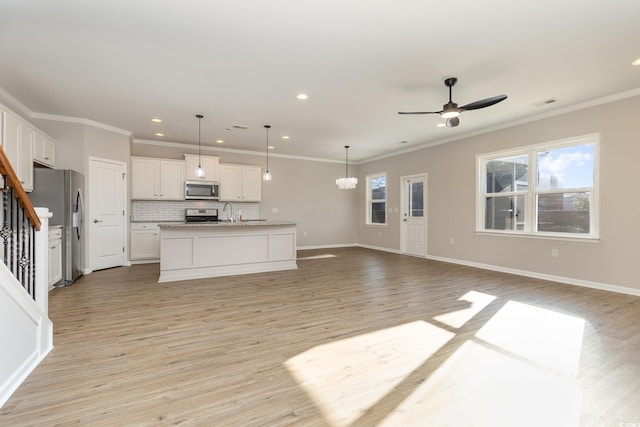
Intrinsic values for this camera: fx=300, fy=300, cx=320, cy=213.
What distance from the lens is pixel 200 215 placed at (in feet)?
23.5

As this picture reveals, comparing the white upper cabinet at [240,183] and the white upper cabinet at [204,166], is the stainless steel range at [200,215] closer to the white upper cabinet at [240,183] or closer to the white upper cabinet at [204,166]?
the white upper cabinet at [240,183]

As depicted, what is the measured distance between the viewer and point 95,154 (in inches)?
214

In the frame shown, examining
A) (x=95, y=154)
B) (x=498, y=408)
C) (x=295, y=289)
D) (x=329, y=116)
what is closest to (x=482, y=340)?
(x=498, y=408)

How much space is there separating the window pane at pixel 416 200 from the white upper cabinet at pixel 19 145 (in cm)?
734

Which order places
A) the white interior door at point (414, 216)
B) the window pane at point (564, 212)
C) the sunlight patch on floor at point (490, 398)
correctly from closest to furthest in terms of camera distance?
the sunlight patch on floor at point (490, 398) < the window pane at point (564, 212) < the white interior door at point (414, 216)

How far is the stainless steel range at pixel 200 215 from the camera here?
23.1ft

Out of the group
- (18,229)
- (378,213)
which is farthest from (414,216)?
(18,229)

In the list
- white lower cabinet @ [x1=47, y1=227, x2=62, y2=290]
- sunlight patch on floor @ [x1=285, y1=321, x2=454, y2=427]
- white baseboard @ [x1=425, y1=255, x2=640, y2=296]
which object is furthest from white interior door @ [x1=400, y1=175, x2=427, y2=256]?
white lower cabinet @ [x1=47, y1=227, x2=62, y2=290]

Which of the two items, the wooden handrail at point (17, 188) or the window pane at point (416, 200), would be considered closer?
the wooden handrail at point (17, 188)

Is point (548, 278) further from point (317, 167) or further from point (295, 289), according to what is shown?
point (317, 167)

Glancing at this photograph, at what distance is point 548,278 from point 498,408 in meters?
4.21

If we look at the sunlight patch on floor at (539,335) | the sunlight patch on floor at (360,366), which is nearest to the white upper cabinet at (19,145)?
the sunlight patch on floor at (360,366)

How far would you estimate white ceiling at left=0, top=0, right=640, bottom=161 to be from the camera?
242 cm

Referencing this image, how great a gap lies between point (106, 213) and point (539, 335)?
265 inches
